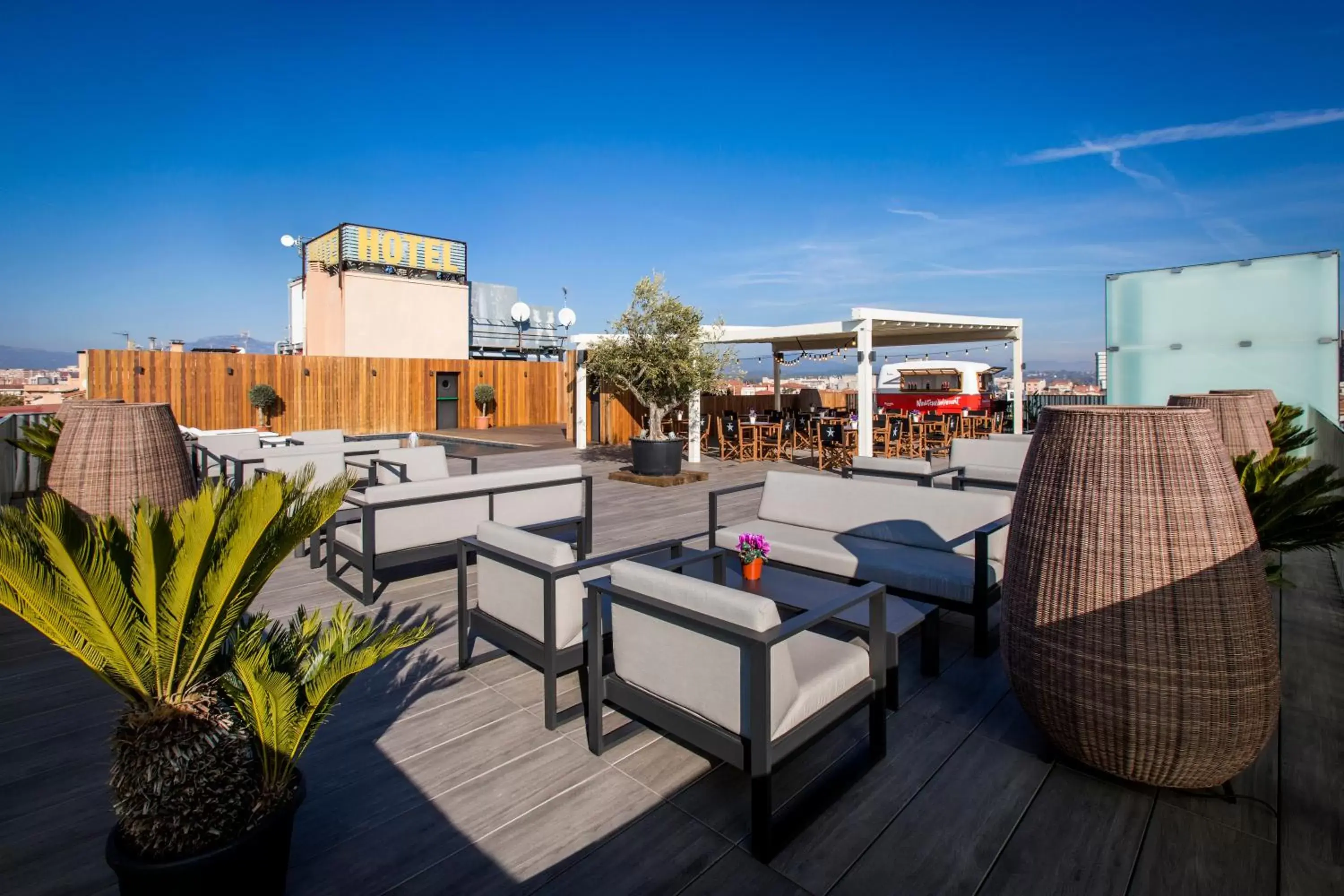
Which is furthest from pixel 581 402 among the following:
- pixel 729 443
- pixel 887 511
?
pixel 887 511

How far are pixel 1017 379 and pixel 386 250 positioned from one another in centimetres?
2145

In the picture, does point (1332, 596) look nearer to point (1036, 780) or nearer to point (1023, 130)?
point (1036, 780)

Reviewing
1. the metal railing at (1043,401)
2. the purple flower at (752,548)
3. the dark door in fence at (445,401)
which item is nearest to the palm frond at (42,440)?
the purple flower at (752,548)

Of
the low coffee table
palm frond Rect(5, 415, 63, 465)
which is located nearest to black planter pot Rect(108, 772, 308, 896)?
the low coffee table

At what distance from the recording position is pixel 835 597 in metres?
2.47

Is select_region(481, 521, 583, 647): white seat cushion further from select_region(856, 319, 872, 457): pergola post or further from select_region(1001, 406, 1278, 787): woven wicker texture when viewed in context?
select_region(856, 319, 872, 457): pergola post

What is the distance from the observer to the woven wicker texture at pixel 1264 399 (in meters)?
4.56

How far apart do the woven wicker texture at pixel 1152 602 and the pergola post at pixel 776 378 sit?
12491mm

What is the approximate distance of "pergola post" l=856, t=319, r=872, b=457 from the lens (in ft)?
31.7

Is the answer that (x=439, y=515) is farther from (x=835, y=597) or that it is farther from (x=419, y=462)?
(x=835, y=597)

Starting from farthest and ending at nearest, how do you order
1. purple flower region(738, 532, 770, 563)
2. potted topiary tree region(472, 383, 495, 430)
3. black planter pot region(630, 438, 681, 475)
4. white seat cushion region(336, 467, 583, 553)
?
potted topiary tree region(472, 383, 495, 430), black planter pot region(630, 438, 681, 475), white seat cushion region(336, 467, 583, 553), purple flower region(738, 532, 770, 563)

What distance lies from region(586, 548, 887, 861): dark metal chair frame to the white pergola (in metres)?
6.47

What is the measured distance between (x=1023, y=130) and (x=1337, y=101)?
498 centimetres

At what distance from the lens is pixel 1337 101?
1041 centimetres
